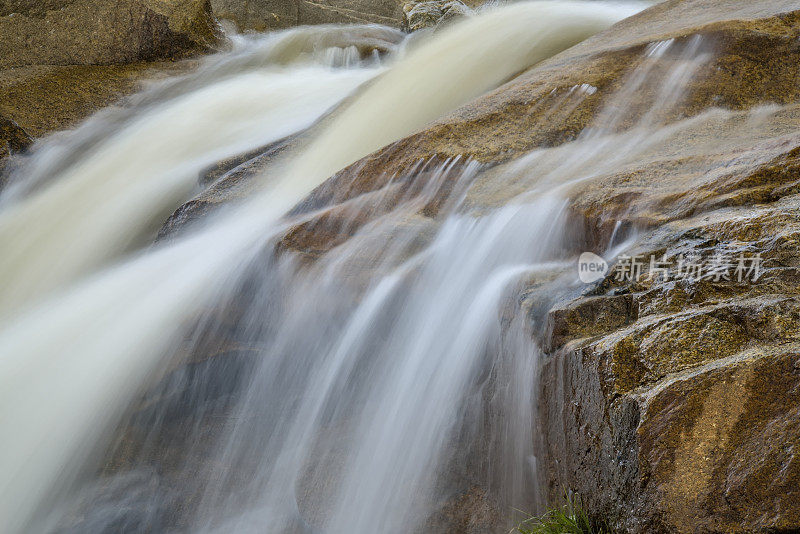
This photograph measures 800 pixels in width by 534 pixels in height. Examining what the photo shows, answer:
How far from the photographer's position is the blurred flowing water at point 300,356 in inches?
132

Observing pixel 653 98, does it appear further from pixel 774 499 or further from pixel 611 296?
pixel 774 499

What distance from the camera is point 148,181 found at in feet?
25.1

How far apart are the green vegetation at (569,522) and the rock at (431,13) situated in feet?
39.7

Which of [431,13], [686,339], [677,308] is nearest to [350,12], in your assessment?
[431,13]

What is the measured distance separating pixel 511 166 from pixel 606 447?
312 centimetres

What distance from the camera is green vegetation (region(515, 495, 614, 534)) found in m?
2.40

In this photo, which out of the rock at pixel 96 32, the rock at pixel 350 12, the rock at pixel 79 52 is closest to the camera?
the rock at pixel 79 52

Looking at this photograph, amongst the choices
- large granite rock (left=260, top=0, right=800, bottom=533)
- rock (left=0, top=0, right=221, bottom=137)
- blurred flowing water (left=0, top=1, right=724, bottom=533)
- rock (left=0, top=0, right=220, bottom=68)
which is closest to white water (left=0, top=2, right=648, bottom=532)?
blurred flowing water (left=0, top=1, right=724, bottom=533)

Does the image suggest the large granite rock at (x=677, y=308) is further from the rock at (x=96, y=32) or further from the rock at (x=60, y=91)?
the rock at (x=96, y=32)

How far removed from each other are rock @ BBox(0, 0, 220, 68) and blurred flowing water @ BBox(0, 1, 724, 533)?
4.86 metres

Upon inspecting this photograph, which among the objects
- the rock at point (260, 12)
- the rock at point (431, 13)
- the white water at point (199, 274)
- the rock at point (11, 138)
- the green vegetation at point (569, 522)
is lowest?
the green vegetation at point (569, 522)

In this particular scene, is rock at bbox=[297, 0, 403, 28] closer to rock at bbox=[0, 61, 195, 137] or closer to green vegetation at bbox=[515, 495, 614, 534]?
rock at bbox=[0, 61, 195, 137]

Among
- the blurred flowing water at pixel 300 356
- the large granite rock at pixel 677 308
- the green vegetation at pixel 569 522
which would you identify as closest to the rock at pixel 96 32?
the blurred flowing water at pixel 300 356

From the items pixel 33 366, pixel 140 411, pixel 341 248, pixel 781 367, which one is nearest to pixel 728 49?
pixel 341 248
